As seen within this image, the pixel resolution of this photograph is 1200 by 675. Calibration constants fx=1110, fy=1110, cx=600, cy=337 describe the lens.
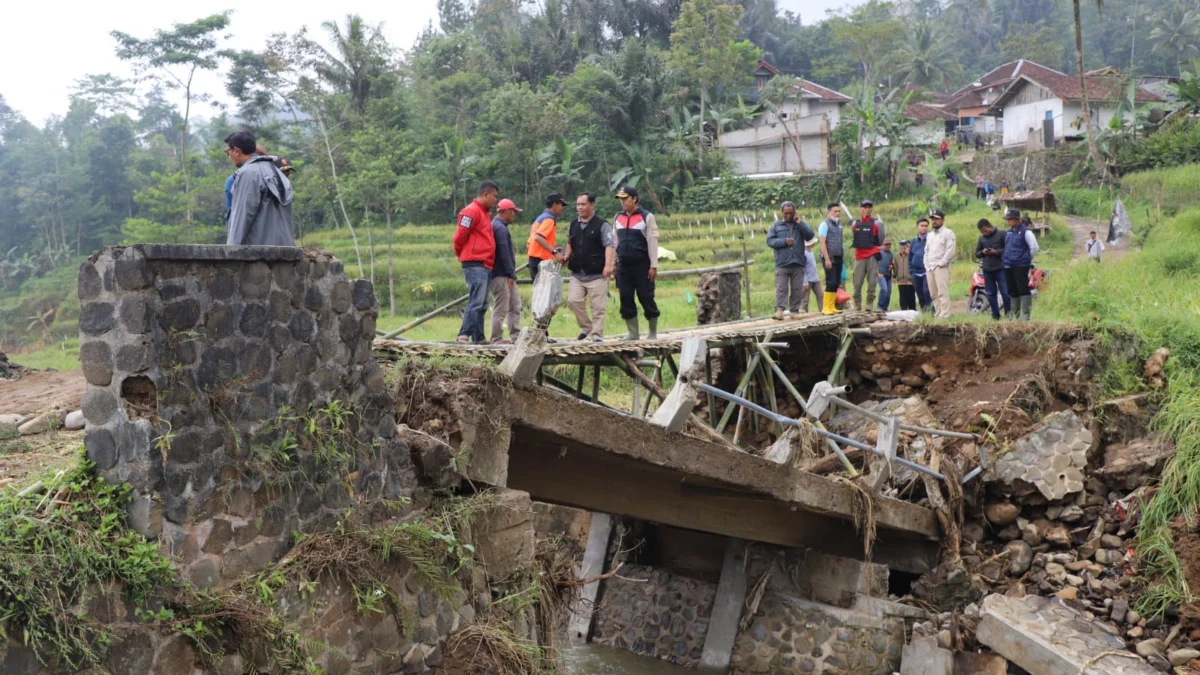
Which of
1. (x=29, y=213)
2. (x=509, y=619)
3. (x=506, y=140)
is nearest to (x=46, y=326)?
(x=29, y=213)

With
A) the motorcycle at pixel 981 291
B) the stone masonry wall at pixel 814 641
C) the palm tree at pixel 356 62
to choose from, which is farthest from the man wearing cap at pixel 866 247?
the palm tree at pixel 356 62

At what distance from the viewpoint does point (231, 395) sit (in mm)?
5395

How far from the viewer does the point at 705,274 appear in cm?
1664

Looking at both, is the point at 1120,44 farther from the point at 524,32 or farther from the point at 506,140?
the point at 506,140

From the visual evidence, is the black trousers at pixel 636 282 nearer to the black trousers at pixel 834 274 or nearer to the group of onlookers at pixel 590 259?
the group of onlookers at pixel 590 259

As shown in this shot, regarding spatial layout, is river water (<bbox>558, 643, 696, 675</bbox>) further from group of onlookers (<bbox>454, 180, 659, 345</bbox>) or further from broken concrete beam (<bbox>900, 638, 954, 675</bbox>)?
group of onlookers (<bbox>454, 180, 659, 345</bbox>)

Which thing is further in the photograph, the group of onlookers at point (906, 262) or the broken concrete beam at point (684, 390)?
the group of onlookers at point (906, 262)

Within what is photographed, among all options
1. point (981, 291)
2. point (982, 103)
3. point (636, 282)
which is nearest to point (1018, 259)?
point (981, 291)

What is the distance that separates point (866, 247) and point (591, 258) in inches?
261

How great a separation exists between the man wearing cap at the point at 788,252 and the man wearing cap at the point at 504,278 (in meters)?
5.00

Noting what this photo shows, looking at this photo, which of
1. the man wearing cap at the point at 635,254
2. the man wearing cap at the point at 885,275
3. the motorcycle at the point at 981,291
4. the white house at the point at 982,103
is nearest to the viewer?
the man wearing cap at the point at 635,254

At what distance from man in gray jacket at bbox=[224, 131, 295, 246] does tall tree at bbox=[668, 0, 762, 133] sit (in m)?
36.5

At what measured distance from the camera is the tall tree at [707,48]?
42344 mm

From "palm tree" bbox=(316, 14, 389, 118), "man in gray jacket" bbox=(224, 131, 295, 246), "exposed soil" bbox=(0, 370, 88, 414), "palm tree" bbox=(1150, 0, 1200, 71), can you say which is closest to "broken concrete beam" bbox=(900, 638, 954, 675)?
"man in gray jacket" bbox=(224, 131, 295, 246)
